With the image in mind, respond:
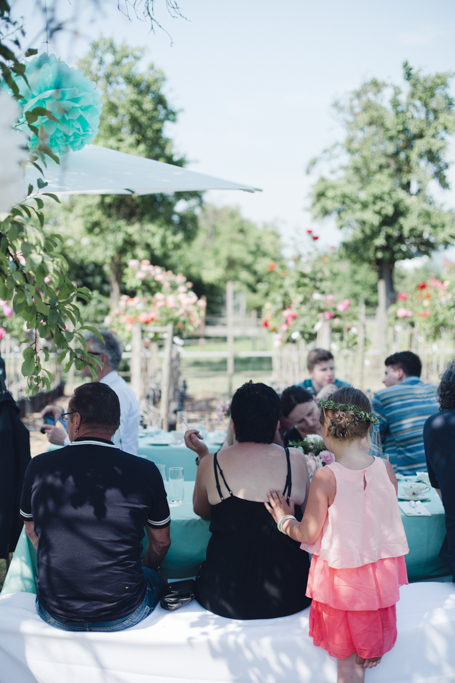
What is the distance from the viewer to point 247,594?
2250 mm

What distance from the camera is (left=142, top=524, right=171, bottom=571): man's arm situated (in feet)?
7.69

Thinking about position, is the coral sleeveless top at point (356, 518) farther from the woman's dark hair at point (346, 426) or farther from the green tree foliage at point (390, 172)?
the green tree foliage at point (390, 172)

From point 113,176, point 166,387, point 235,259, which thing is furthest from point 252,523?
point 235,259

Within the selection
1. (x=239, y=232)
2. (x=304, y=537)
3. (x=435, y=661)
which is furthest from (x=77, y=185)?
(x=239, y=232)

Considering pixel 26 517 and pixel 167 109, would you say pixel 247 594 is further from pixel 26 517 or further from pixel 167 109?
pixel 167 109

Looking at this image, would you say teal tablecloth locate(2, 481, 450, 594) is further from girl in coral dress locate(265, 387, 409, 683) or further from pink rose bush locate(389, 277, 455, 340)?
pink rose bush locate(389, 277, 455, 340)

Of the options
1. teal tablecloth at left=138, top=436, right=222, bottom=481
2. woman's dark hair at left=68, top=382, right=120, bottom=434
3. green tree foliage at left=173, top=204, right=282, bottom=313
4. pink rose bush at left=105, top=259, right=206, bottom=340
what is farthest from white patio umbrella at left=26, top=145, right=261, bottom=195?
green tree foliage at left=173, top=204, right=282, bottom=313

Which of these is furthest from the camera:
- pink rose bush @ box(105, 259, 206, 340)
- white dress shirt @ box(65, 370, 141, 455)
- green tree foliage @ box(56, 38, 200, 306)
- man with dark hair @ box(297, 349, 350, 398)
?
green tree foliage @ box(56, 38, 200, 306)

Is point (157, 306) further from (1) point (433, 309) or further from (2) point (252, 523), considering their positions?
(2) point (252, 523)

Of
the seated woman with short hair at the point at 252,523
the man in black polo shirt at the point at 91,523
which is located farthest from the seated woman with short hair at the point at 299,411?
the man in black polo shirt at the point at 91,523

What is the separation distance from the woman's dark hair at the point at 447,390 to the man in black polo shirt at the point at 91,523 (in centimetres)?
149

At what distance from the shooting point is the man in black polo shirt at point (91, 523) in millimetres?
2086

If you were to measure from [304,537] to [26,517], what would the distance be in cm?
121

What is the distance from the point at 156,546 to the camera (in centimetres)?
242
